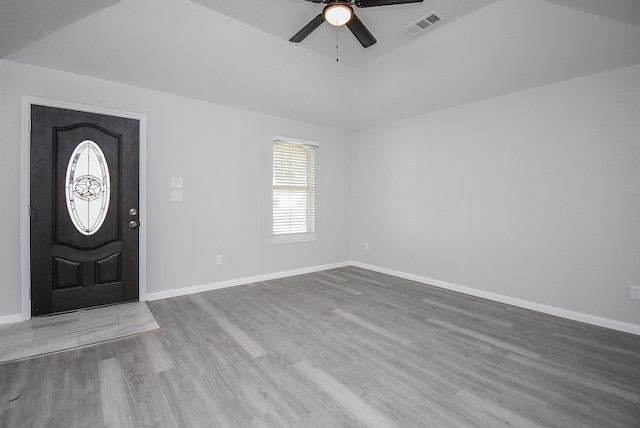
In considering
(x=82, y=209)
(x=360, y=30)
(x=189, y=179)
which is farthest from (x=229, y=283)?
(x=360, y=30)

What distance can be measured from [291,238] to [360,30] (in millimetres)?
3247

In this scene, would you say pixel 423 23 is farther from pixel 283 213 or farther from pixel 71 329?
pixel 71 329

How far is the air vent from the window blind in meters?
2.42

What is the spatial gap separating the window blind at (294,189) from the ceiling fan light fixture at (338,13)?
2.52m

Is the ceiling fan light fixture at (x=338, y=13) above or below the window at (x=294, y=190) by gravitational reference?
above

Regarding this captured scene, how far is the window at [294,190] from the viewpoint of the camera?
4762 millimetres

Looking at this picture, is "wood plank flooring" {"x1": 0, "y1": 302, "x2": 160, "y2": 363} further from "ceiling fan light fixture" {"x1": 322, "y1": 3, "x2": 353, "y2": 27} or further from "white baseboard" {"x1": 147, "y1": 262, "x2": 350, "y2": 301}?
"ceiling fan light fixture" {"x1": 322, "y1": 3, "x2": 353, "y2": 27}

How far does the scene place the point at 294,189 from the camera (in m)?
4.96

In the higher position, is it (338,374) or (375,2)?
(375,2)

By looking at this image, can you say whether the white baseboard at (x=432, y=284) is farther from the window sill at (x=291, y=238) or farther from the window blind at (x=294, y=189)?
the window blind at (x=294, y=189)

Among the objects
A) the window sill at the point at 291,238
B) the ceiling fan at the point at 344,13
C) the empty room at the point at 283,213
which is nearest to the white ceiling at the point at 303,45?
the empty room at the point at 283,213

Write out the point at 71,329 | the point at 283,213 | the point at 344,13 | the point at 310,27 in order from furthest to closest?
the point at 283,213, the point at 71,329, the point at 310,27, the point at 344,13

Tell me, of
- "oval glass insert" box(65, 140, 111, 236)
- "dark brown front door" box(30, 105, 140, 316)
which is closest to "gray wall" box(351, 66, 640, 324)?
"dark brown front door" box(30, 105, 140, 316)

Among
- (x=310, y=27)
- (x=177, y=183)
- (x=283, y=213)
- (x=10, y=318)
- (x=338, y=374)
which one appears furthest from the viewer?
(x=283, y=213)
